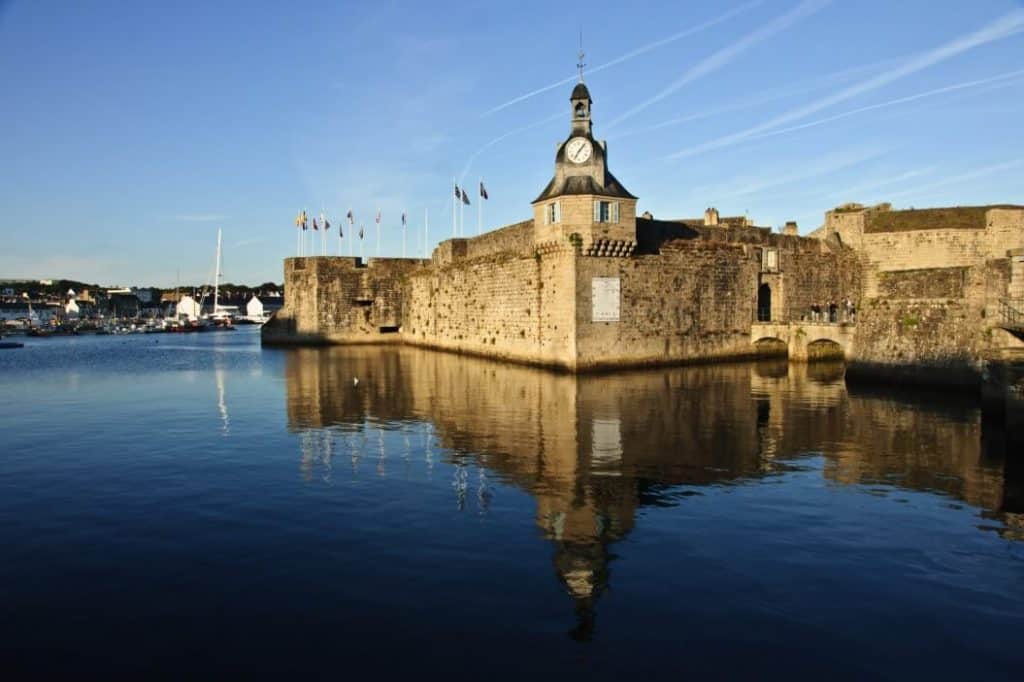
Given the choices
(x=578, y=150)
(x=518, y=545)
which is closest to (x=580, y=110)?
(x=578, y=150)

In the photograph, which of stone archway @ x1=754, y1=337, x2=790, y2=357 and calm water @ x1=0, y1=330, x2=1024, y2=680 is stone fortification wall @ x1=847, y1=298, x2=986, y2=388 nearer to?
calm water @ x1=0, y1=330, x2=1024, y2=680

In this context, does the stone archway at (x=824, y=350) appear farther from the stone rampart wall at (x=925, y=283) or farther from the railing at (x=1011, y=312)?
the railing at (x=1011, y=312)

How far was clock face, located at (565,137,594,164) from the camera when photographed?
27.8m

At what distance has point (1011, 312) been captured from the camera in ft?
54.8

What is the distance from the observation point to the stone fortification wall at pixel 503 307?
28.4 metres

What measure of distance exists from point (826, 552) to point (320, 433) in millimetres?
10956

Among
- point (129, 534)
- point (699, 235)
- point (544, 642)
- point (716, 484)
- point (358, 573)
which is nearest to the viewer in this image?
point (544, 642)

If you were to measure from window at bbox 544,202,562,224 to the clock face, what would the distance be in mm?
1927

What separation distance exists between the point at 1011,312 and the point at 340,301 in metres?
40.6

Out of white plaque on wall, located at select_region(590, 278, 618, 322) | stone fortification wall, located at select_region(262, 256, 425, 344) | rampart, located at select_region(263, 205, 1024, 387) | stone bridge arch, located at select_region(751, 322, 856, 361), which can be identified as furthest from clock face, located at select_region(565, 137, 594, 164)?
stone fortification wall, located at select_region(262, 256, 425, 344)

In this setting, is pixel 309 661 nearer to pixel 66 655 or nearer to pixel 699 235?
pixel 66 655

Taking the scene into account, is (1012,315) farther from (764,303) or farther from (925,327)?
(764,303)

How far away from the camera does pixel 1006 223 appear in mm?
36875

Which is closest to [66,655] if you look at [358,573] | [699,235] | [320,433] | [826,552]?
[358,573]
